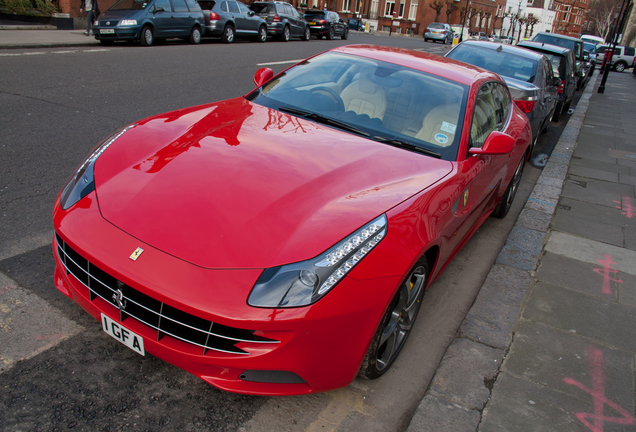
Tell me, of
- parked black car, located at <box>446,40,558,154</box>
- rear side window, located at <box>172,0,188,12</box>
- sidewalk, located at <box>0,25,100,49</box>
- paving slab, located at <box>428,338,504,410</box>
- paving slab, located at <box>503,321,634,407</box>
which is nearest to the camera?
paving slab, located at <box>428,338,504,410</box>

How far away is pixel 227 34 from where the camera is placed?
739 inches

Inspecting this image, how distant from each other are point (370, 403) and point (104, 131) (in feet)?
15.8

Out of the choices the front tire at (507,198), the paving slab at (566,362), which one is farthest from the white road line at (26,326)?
the front tire at (507,198)

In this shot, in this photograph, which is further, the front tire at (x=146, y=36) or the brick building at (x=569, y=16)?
the brick building at (x=569, y=16)

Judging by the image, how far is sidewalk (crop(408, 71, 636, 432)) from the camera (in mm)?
2445

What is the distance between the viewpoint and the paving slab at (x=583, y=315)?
322cm

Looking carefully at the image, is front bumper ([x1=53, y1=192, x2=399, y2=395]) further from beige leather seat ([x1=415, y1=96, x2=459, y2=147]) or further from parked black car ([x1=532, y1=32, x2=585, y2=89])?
parked black car ([x1=532, y1=32, x2=585, y2=89])

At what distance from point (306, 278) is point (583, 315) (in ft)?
8.16

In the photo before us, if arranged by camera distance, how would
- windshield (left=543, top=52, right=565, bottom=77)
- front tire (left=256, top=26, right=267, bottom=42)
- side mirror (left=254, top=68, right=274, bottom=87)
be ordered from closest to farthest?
side mirror (left=254, top=68, right=274, bottom=87) < windshield (left=543, top=52, right=565, bottom=77) < front tire (left=256, top=26, right=267, bottom=42)

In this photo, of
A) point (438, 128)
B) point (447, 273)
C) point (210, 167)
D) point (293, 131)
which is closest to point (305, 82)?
point (293, 131)

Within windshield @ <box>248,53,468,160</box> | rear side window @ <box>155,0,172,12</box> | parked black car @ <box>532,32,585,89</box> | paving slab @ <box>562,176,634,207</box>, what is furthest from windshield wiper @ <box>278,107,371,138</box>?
rear side window @ <box>155,0,172,12</box>

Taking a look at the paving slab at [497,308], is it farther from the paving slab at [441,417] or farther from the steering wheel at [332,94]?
the steering wheel at [332,94]

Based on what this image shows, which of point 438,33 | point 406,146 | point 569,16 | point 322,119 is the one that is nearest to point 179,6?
point 322,119

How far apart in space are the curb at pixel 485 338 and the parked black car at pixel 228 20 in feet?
52.0
